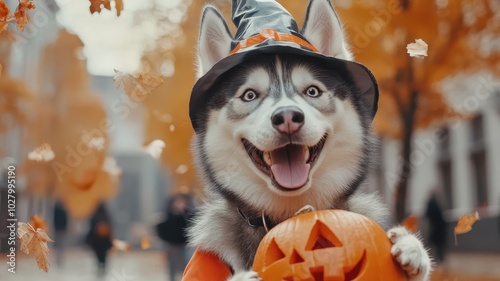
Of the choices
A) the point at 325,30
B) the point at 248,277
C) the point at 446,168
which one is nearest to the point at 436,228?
the point at 446,168

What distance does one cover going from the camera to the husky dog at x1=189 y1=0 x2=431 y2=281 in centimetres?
265

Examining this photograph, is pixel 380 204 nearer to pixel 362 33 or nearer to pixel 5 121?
pixel 362 33

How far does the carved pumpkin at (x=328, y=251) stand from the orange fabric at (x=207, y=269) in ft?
1.04

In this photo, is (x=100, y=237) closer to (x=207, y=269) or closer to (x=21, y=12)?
(x=21, y=12)

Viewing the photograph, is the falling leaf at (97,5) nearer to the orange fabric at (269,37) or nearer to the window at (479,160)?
the orange fabric at (269,37)

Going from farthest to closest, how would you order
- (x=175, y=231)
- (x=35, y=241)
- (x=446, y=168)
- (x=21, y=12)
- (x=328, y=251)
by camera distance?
(x=446, y=168)
(x=175, y=231)
(x=21, y=12)
(x=35, y=241)
(x=328, y=251)

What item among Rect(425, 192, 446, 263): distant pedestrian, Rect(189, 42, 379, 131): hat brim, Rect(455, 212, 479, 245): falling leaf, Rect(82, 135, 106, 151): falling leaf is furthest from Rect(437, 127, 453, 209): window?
Rect(189, 42, 379, 131): hat brim

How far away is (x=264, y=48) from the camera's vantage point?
8.86 feet

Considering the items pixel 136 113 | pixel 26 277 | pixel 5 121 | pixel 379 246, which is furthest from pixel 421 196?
pixel 379 246

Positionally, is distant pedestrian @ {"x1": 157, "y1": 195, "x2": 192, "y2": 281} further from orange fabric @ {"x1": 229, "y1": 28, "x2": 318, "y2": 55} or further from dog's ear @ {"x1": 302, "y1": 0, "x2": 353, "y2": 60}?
orange fabric @ {"x1": 229, "y1": 28, "x2": 318, "y2": 55}

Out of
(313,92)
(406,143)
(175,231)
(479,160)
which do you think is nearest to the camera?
(313,92)


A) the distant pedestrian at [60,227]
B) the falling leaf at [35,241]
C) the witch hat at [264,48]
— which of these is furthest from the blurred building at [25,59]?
the witch hat at [264,48]

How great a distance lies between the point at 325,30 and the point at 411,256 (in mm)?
1216

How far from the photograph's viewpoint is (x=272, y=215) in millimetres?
2818
